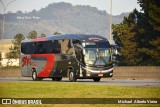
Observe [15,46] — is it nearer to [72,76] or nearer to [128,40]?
[128,40]

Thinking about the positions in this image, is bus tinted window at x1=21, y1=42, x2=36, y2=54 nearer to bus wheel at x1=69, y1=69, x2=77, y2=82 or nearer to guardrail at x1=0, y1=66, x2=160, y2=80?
guardrail at x1=0, y1=66, x2=160, y2=80

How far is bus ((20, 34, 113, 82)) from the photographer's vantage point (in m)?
28.5

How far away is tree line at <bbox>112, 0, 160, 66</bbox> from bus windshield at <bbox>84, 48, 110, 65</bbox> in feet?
26.3

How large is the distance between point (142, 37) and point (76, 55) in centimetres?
1704

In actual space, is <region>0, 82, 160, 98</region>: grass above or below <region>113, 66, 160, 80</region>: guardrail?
above

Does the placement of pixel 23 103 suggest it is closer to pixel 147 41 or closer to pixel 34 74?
pixel 34 74

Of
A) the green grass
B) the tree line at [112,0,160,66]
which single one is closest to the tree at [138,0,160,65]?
the tree line at [112,0,160,66]

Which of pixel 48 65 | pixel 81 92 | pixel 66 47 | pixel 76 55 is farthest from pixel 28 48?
pixel 81 92

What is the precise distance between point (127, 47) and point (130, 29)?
9.01ft

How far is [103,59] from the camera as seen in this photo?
29.2m

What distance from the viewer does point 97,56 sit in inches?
1133

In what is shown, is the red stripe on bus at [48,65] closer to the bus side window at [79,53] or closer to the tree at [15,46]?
the bus side window at [79,53]

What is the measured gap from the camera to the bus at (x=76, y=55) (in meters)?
28.5

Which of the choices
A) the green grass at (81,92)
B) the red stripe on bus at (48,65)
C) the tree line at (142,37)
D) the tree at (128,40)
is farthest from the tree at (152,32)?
the green grass at (81,92)
